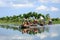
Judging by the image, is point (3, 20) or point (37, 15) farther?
point (3, 20)

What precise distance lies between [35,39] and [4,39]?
172 cm

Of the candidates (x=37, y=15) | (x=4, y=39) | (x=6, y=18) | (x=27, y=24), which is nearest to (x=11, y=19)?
(x=6, y=18)

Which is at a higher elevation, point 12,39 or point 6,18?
point 12,39

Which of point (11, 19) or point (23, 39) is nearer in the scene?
point (23, 39)

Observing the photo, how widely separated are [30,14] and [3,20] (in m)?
7.70

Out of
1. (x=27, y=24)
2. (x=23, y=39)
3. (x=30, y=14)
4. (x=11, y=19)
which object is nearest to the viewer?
(x=23, y=39)

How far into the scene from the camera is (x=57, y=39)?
1474cm

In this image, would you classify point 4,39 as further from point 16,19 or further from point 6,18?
point 6,18

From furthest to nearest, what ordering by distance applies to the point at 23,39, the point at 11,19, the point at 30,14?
the point at 11,19
the point at 30,14
the point at 23,39

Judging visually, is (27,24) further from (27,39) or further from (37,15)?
(37,15)

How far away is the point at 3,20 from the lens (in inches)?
2149

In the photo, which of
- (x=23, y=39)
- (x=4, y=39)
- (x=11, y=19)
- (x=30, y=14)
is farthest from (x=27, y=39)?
(x=11, y=19)

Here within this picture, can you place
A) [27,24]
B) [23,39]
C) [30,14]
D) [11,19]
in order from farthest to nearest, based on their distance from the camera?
[11,19] → [30,14] → [27,24] → [23,39]

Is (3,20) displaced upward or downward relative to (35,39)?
downward
